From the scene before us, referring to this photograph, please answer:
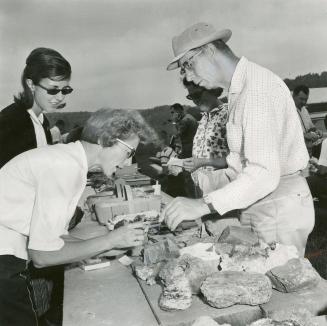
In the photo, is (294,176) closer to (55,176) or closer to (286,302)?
(286,302)

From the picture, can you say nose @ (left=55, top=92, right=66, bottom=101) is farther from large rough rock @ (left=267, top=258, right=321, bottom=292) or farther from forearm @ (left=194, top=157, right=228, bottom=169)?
large rough rock @ (left=267, top=258, right=321, bottom=292)

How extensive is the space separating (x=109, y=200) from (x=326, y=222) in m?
3.67

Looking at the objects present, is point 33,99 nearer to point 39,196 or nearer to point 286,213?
point 39,196

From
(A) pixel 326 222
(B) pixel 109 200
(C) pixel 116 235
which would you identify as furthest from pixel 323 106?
(C) pixel 116 235

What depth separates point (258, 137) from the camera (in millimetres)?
2066

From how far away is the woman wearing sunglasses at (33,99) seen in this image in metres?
3.03

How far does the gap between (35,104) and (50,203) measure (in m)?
1.61

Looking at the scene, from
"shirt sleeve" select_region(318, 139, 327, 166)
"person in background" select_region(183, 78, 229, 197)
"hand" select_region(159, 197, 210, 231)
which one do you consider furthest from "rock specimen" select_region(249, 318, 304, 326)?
"shirt sleeve" select_region(318, 139, 327, 166)

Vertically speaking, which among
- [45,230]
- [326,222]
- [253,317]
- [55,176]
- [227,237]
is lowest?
[326,222]

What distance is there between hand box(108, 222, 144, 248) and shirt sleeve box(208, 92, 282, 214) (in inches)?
16.8

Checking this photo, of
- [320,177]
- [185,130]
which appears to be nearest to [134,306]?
[320,177]

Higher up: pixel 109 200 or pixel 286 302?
pixel 109 200

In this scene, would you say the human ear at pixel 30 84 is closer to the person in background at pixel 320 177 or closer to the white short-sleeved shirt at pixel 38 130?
the white short-sleeved shirt at pixel 38 130

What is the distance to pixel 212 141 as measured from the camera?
414cm
